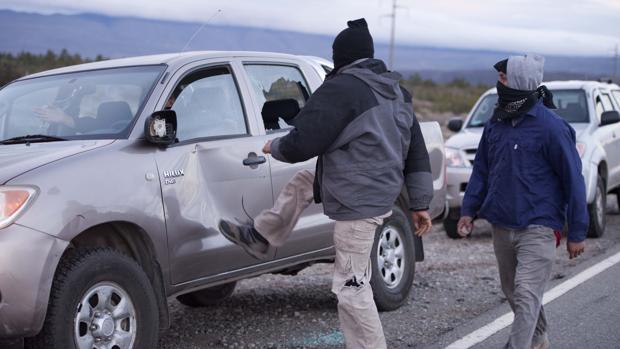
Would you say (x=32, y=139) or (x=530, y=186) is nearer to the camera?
(x=530, y=186)

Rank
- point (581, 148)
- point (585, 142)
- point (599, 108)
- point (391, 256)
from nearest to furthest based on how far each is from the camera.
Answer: point (391, 256), point (581, 148), point (585, 142), point (599, 108)

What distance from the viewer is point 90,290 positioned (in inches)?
203

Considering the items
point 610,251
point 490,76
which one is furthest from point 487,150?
point 490,76

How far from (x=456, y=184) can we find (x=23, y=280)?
768 cm

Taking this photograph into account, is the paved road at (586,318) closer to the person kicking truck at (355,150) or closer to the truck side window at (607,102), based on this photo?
the person kicking truck at (355,150)

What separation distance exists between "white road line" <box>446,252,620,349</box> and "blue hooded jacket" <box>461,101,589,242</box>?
3.61 ft

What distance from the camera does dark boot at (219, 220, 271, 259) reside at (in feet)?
19.5

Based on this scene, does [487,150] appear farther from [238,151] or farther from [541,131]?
[238,151]

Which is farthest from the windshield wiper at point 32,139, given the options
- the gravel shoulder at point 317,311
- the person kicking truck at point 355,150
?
the gravel shoulder at point 317,311

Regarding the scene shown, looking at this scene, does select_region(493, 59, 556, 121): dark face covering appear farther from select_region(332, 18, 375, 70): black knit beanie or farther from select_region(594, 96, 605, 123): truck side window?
select_region(594, 96, 605, 123): truck side window

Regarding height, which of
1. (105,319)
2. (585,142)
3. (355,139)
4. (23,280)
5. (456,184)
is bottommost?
(456,184)

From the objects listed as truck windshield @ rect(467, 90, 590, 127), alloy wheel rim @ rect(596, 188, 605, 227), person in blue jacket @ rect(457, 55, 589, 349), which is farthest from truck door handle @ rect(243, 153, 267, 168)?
truck windshield @ rect(467, 90, 590, 127)

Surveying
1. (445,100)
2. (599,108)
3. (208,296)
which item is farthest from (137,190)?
(445,100)

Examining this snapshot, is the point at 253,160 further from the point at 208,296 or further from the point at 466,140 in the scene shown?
the point at 466,140
